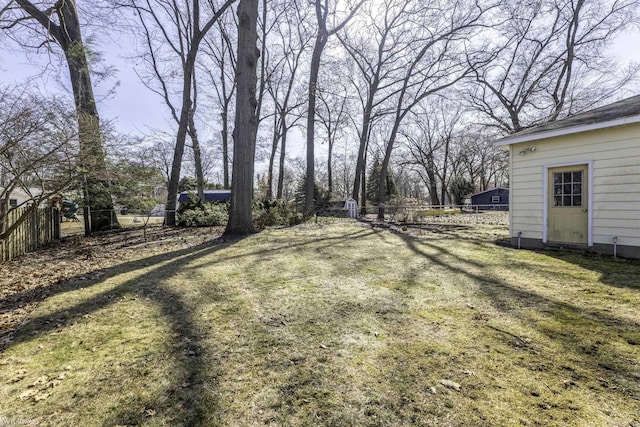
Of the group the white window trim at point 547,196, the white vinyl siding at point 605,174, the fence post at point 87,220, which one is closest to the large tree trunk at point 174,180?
the fence post at point 87,220

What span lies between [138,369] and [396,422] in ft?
5.84

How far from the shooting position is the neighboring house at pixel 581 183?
5496mm

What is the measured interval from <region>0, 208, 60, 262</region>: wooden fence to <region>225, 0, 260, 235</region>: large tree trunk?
160 inches

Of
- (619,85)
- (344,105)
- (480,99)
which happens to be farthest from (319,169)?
(619,85)

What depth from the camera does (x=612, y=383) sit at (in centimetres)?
189

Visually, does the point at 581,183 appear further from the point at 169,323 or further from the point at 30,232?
the point at 30,232

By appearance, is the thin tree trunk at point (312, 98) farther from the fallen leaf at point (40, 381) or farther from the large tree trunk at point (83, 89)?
the fallen leaf at point (40, 381)

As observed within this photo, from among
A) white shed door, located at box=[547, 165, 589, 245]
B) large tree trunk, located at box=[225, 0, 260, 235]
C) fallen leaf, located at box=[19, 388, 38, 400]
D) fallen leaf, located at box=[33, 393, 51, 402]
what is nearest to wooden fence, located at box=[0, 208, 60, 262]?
large tree trunk, located at box=[225, 0, 260, 235]

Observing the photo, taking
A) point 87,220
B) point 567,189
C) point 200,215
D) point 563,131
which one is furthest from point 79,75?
point 567,189

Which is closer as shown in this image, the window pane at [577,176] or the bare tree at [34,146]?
the bare tree at [34,146]

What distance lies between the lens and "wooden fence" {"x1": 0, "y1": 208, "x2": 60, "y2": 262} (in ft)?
18.4

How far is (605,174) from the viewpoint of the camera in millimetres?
5746

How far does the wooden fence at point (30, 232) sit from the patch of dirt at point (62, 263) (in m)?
0.20

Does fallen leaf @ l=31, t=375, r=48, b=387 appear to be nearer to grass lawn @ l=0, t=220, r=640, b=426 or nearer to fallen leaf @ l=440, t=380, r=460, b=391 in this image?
grass lawn @ l=0, t=220, r=640, b=426
